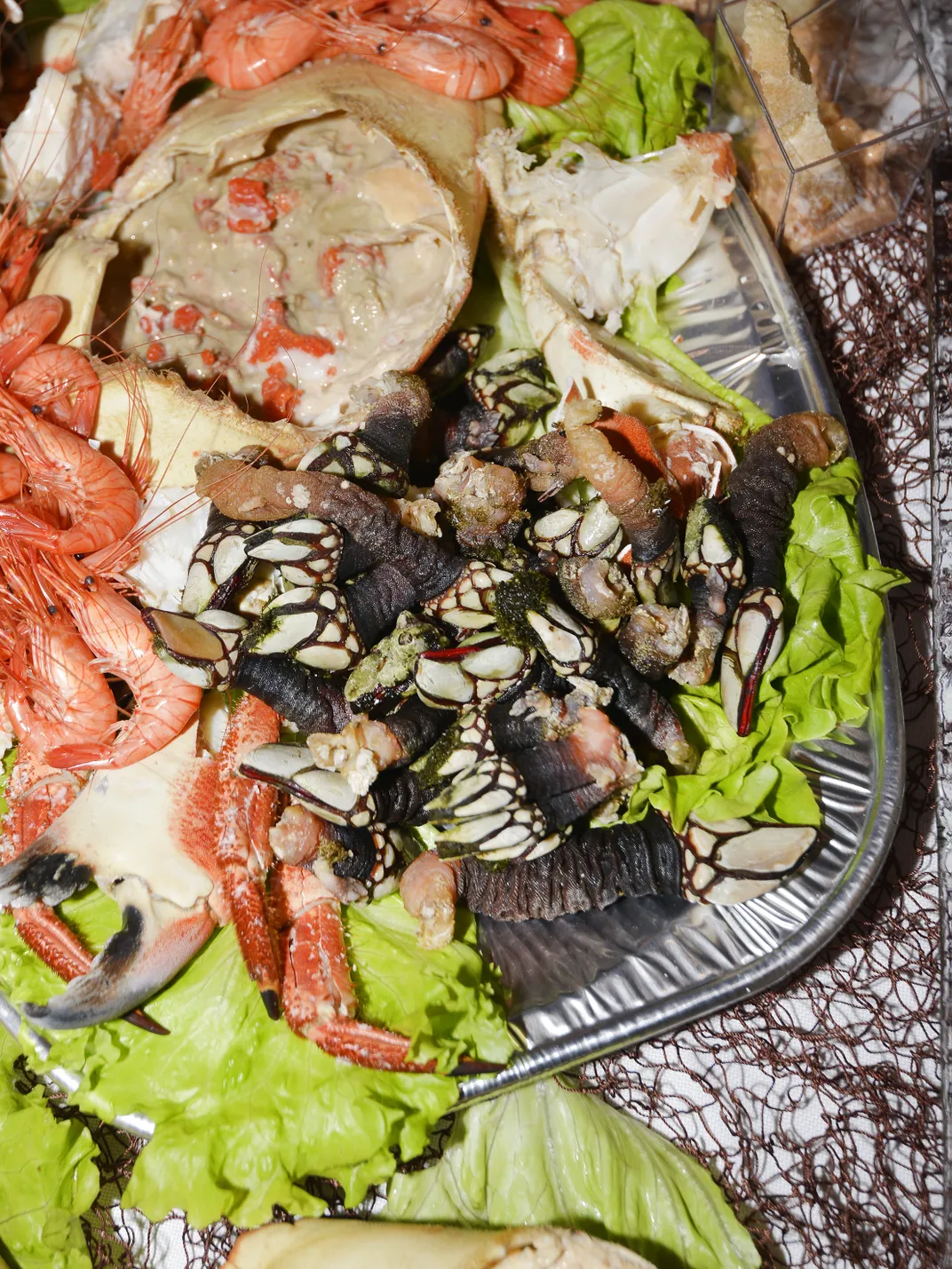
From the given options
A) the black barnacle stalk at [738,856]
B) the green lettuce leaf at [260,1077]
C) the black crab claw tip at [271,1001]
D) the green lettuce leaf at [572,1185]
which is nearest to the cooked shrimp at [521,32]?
the black barnacle stalk at [738,856]

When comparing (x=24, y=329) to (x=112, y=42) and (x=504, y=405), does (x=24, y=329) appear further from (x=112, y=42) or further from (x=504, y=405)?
(x=504, y=405)

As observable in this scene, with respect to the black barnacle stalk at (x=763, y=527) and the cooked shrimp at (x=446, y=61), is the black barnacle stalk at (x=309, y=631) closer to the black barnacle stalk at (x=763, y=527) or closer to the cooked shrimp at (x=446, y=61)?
the black barnacle stalk at (x=763, y=527)

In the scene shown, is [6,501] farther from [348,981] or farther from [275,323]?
[348,981]

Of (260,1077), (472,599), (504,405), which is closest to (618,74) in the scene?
(504,405)

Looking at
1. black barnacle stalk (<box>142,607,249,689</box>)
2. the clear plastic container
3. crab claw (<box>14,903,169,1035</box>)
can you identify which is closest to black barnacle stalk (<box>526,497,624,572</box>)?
black barnacle stalk (<box>142,607,249,689</box>)

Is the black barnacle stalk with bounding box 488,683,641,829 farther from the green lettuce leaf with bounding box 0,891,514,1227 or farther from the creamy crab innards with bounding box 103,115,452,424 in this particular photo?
the creamy crab innards with bounding box 103,115,452,424
